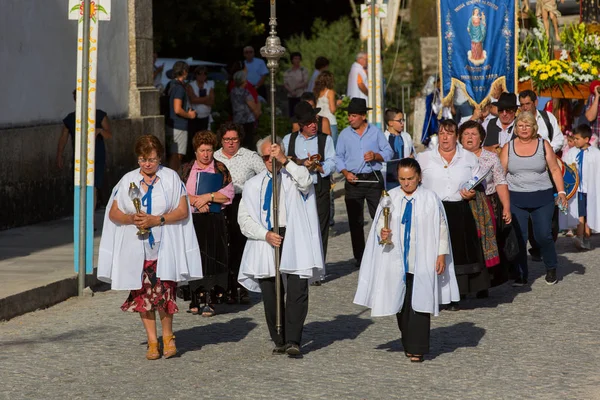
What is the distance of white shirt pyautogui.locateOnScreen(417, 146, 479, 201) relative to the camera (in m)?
11.2

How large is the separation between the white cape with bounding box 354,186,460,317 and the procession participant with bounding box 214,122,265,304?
235cm

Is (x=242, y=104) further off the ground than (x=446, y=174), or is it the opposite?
(x=242, y=104)

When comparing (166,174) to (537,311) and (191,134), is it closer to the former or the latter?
(537,311)

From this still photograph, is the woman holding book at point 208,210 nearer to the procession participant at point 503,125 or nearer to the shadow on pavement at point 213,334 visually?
the shadow on pavement at point 213,334

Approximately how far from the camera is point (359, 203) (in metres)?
13.8

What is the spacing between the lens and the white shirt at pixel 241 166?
451 inches

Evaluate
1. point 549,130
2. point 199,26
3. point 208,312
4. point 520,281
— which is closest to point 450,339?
point 208,312

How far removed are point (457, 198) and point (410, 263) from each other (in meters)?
2.16

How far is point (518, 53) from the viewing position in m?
18.8

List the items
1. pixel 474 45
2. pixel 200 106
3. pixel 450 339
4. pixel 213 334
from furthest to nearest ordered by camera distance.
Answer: pixel 200 106 → pixel 474 45 → pixel 213 334 → pixel 450 339

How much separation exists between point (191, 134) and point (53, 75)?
13.8 feet

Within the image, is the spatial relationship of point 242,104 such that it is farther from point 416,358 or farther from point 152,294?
point 416,358

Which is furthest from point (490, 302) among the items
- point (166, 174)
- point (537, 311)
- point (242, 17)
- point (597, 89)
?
point (242, 17)

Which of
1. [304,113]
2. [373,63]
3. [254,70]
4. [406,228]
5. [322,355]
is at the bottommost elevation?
[322,355]
